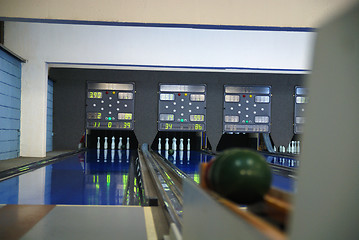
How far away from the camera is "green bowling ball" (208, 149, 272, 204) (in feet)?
3.22

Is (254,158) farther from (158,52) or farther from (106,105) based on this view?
(106,105)

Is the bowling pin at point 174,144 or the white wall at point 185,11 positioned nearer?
the white wall at point 185,11

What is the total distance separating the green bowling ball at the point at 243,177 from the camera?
980mm

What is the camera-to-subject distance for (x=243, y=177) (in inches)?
38.6

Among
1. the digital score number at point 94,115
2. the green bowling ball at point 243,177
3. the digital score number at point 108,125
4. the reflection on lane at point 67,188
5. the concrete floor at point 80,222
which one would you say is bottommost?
the reflection on lane at point 67,188

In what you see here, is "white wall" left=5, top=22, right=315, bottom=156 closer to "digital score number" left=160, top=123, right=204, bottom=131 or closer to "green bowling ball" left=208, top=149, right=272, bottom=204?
"digital score number" left=160, top=123, right=204, bottom=131

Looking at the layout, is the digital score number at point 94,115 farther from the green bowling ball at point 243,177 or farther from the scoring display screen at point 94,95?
the green bowling ball at point 243,177

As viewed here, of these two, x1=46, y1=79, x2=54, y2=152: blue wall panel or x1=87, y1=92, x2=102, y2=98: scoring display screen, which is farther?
x1=87, y1=92, x2=102, y2=98: scoring display screen

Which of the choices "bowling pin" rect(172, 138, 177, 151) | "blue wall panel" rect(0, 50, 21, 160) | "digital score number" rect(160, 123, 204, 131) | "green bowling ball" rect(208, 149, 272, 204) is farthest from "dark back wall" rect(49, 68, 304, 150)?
"green bowling ball" rect(208, 149, 272, 204)

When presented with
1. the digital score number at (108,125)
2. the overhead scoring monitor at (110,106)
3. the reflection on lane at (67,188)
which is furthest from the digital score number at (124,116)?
the reflection on lane at (67,188)

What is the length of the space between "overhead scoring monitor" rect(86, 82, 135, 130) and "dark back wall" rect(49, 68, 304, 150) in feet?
0.44

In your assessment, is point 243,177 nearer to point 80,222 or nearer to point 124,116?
point 80,222

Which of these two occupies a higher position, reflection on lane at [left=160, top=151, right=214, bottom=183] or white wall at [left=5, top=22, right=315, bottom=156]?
white wall at [left=5, top=22, right=315, bottom=156]

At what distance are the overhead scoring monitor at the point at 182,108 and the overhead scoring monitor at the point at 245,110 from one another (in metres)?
0.64
